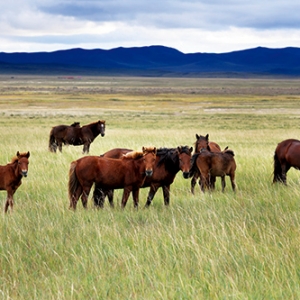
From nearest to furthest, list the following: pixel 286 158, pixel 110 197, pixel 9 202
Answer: pixel 9 202, pixel 110 197, pixel 286 158

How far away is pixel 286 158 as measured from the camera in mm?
11539

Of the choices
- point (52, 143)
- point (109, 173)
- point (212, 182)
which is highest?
point (109, 173)

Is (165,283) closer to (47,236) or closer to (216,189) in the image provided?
(47,236)

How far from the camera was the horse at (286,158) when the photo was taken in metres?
11.4

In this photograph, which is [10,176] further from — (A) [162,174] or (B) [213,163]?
(B) [213,163]

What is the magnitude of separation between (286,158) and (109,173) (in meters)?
4.52

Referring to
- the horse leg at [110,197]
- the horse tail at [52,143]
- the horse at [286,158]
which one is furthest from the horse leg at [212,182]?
the horse tail at [52,143]

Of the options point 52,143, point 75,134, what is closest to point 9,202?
point 52,143

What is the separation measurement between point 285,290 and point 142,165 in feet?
14.0

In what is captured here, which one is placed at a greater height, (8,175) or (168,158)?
(168,158)

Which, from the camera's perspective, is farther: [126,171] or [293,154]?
[293,154]

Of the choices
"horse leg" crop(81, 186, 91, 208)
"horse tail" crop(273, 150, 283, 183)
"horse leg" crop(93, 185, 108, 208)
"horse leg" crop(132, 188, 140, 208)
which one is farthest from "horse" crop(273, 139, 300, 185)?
"horse leg" crop(81, 186, 91, 208)

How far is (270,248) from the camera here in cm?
620

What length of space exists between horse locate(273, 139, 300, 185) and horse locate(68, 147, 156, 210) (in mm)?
3973
